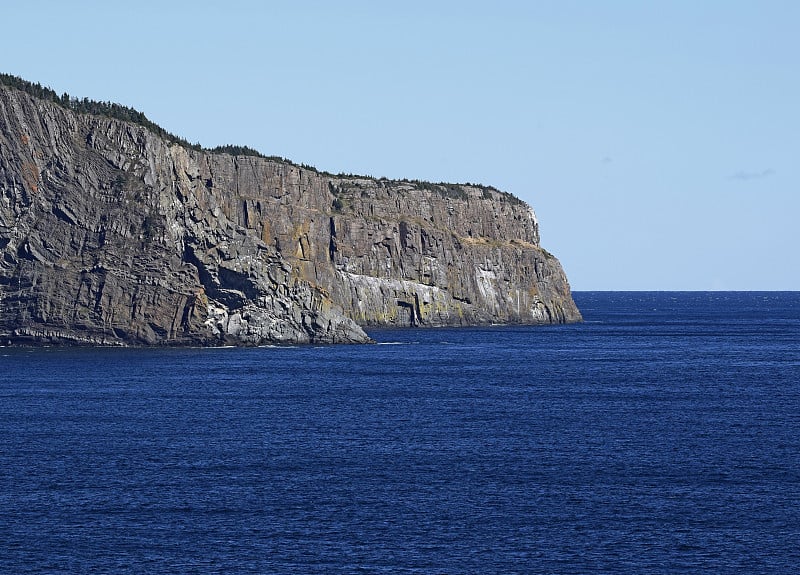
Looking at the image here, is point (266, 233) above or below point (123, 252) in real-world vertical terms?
above

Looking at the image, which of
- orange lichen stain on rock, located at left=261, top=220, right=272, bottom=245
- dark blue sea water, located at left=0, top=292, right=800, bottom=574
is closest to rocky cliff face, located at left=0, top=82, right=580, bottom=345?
dark blue sea water, located at left=0, top=292, right=800, bottom=574

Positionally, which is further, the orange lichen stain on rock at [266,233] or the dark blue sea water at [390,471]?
the orange lichen stain on rock at [266,233]

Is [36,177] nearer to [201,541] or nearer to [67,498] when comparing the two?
[67,498]

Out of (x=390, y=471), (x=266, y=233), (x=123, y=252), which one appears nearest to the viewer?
(x=390, y=471)

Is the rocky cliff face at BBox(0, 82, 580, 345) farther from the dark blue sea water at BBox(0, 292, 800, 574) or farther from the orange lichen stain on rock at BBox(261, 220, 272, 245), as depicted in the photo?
the orange lichen stain on rock at BBox(261, 220, 272, 245)

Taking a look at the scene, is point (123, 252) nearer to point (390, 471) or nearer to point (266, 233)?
point (266, 233)

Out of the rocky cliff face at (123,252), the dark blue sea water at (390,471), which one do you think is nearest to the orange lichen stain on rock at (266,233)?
the rocky cliff face at (123,252)

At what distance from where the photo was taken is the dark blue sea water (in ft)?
146

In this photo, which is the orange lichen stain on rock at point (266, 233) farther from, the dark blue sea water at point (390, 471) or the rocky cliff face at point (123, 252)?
the dark blue sea water at point (390, 471)

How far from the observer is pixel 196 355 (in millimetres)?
121875

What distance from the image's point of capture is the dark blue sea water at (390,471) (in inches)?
1756

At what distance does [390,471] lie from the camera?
193ft

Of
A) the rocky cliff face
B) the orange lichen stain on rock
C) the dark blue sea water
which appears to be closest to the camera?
the dark blue sea water

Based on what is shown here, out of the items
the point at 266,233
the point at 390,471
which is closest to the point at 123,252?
the point at 266,233
